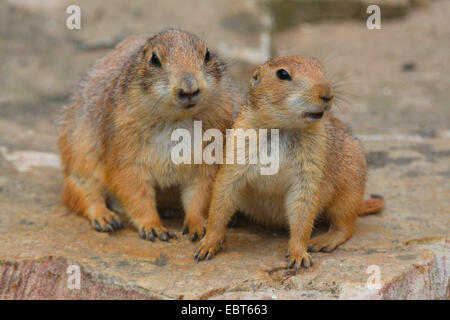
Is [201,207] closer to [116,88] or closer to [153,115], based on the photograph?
[153,115]

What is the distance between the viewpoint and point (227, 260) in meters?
5.77

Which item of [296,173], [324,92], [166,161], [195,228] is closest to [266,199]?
[296,173]

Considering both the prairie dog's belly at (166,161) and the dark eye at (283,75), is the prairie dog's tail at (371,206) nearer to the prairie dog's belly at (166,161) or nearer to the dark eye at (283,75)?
the prairie dog's belly at (166,161)

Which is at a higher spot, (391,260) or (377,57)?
(377,57)

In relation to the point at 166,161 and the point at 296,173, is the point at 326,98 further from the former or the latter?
the point at 166,161

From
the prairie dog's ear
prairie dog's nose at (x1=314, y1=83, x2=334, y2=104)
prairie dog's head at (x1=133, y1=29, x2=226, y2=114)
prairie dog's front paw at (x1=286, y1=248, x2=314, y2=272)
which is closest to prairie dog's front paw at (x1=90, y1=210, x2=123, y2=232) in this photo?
prairie dog's head at (x1=133, y1=29, x2=226, y2=114)

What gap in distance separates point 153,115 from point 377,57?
832cm

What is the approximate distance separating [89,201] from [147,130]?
122cm

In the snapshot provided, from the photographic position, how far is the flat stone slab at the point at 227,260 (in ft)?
17.1

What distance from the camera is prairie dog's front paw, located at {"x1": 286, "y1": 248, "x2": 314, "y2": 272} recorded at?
5.54 metres

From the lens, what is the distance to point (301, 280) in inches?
209

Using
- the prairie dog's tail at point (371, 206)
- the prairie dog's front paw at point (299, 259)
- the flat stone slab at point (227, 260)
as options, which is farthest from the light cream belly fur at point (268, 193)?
the prairie dog's tail at point (371, 206)

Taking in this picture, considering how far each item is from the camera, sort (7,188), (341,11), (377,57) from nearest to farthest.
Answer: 1. (7,188)
2. (377,57)
3. (341,11)

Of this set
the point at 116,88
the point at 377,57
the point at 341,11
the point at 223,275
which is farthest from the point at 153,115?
the point at 341,11
